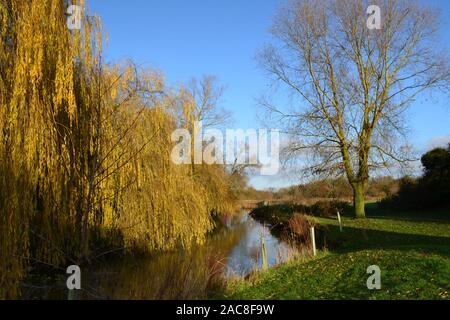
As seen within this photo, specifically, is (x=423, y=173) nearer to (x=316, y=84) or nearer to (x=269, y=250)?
(x=316, y=84)

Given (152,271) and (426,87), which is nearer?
(152,271)

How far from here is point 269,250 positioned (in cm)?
1353

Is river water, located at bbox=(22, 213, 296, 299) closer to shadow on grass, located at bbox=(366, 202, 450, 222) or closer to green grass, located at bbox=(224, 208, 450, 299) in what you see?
green grass, located at bbox=(224, 208, 450, 299)

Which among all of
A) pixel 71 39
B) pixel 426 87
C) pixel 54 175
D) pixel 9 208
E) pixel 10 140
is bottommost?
pixel 9 208

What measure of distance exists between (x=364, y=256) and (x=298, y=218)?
30.2 feet

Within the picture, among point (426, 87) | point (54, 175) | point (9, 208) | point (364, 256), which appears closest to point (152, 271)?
point (54, 175)

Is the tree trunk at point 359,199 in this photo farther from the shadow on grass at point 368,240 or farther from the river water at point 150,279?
the river water at point 150,279
